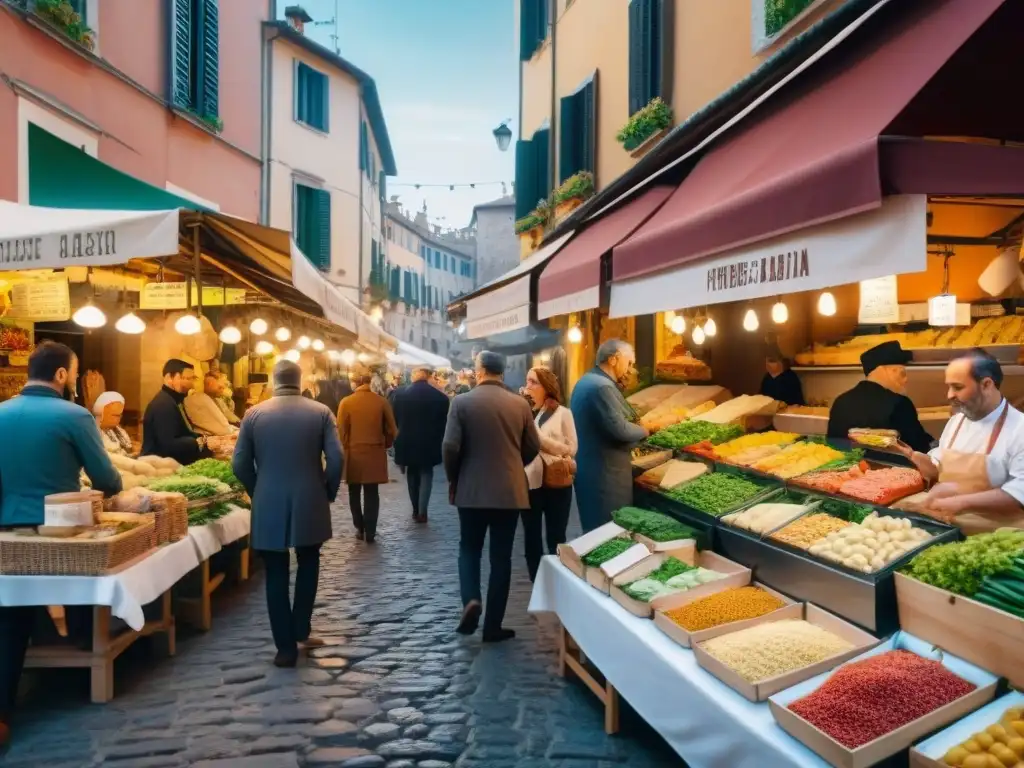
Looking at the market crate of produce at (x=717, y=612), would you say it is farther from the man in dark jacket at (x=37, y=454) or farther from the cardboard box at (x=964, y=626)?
the man in dark jacket at (x=37, y=454)

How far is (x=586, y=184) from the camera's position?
13578 mm

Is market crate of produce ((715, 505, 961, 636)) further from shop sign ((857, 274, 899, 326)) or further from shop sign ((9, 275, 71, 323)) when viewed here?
shop sign ((9, 275, 71, 323))

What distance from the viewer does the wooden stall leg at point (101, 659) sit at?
4941 millimetres

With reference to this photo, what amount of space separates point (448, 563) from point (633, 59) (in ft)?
23.6

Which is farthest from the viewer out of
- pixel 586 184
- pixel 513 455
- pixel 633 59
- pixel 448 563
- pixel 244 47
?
pixel 244 47

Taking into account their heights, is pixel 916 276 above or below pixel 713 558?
above

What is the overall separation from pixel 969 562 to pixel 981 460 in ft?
2.71

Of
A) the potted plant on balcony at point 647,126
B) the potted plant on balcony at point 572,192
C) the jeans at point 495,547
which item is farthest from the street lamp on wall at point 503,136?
the jeans at point 495,547

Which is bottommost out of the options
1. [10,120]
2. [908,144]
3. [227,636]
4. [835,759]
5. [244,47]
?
[227,636]

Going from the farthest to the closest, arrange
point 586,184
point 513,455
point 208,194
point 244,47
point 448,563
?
1. point 244,47
2. point 208,194
3. point 586,184
4. point 448,563
5. point 513,455

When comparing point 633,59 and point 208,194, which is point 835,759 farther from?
point 208,194

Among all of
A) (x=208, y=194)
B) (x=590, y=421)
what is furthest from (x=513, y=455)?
(x=208, y=194)

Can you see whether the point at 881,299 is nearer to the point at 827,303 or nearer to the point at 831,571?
the point at 827,303

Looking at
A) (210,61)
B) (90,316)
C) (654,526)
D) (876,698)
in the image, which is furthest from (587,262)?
(210,61)
